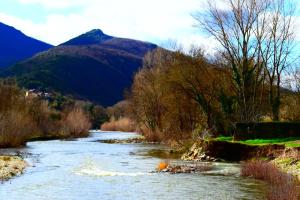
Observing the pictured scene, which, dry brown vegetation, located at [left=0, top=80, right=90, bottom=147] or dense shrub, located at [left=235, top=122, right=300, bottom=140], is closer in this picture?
dense shrub, located at [left=235, top=122, right=300, bottom=140]

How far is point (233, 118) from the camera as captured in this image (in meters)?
52.8

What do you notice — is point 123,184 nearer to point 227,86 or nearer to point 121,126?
point 227,86

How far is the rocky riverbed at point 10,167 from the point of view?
2883cm

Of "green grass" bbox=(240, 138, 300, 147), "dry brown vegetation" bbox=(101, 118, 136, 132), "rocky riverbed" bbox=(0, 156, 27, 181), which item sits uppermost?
"dry brown vegetation" bbox=(101, 118, 136, 132)

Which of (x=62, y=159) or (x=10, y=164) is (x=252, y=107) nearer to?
(x=62, y=159)

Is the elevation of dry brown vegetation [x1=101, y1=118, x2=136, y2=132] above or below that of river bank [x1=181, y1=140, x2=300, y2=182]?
above

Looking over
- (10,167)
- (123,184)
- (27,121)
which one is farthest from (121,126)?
(123,184)

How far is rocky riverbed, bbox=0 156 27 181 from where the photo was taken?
2883 cm

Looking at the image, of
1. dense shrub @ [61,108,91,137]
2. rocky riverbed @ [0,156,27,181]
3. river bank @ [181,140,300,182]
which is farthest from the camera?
dense shrub @ [61,108,91,137]

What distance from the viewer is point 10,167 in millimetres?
31891

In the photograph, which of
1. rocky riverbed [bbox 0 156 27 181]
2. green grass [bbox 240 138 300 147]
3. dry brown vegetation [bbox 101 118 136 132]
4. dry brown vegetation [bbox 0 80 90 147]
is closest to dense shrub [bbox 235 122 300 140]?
green grass [bbox 240 138 300 147]

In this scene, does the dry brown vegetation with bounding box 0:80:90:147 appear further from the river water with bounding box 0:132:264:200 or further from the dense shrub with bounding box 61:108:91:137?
the river water with bounding box 0:132:264:200

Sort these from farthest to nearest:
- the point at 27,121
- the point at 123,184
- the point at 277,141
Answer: the point at 27,121, the point at 277,141, the point at 123,184

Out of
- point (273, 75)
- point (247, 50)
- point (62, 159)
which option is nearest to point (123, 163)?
point (62, 159)
